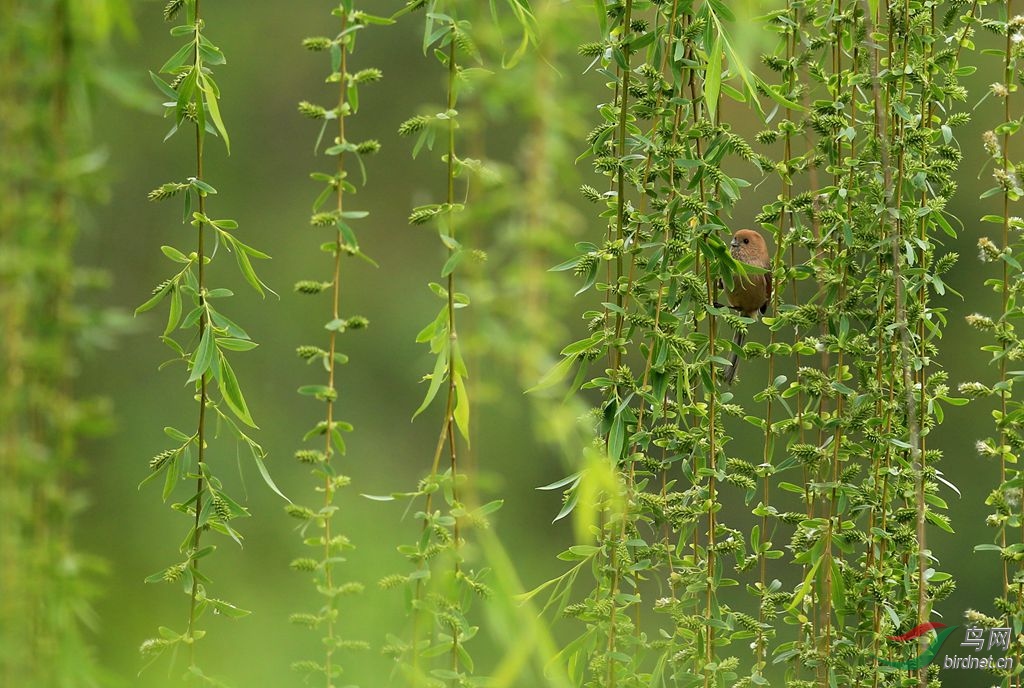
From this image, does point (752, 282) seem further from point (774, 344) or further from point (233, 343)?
point (233, 343)

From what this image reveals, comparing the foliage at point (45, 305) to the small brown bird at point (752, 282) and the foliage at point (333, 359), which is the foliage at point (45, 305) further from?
the small brown bird at point (752, 282)

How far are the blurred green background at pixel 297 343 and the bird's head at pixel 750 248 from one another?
6.39 feet

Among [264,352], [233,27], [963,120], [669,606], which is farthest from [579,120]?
[233,27]

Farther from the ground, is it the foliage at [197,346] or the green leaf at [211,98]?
the green leaf at [211,98]

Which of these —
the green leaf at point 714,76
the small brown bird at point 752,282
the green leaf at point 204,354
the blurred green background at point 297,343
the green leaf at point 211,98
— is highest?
the green leaf at point 714,76

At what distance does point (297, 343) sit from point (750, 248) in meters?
3.89

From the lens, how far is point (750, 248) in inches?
75.4

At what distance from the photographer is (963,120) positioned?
1.25 meters

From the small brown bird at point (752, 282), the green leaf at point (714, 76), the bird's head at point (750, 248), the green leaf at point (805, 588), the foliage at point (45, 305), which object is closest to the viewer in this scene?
the foliage at point (45, 305)

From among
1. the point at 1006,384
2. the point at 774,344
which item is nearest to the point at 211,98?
the point at 774,344

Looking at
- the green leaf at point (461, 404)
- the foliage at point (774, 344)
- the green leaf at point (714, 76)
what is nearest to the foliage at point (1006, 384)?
the foliage at point (774, 344)

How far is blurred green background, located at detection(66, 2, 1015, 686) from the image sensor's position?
4582mm

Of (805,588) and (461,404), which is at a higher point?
(461,404)

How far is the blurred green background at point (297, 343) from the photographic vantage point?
4.58 m
